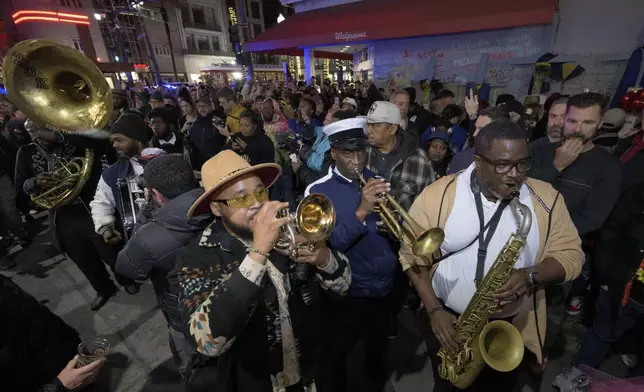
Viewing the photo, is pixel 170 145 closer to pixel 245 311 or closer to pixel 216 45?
pixel 245 311

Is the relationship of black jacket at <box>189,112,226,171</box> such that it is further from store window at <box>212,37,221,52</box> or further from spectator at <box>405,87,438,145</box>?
store window at <box>212,37,221,52</box>

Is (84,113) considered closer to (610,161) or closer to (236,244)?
(236,244)

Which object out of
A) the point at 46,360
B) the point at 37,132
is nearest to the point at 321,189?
the point at 46,360

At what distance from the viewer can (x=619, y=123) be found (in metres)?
3.76

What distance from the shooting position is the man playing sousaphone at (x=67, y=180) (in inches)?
145

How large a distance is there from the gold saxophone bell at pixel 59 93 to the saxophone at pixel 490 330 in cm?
455

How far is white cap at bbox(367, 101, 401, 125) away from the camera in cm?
327

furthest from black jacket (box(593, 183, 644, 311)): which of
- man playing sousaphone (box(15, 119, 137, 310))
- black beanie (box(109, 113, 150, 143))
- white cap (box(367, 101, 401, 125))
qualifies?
man playing sousaphone (box(15, 119, 137, 310))

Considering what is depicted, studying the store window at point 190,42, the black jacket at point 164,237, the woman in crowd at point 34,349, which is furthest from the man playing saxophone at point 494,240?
the store window at point 190,42

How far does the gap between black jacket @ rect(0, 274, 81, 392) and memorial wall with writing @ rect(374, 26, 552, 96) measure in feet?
37.5

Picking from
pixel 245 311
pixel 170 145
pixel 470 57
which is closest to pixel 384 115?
pixel 245 311

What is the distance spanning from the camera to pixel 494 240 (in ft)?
6.38

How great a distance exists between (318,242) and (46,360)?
177 centimetres

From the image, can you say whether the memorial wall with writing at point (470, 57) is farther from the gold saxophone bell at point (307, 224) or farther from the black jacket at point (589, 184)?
the gold saxophone bell at point (307, 224)
